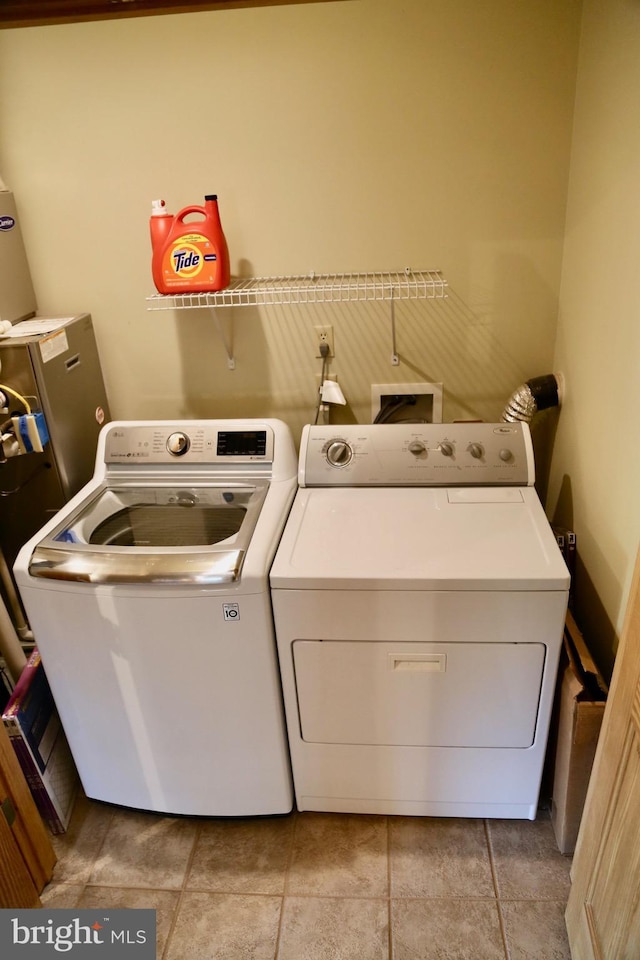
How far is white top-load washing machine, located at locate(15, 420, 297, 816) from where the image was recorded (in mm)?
1482

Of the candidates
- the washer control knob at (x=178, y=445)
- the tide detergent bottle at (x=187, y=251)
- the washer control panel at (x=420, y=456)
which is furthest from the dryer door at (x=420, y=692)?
→ the tide detergent bottle at (x=187, y=251)

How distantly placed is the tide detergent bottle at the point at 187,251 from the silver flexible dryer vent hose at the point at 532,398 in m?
0.96

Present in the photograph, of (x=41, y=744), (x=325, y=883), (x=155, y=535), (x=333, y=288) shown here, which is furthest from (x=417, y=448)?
(x=41, y=744)

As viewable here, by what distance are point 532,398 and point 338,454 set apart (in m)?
0.63

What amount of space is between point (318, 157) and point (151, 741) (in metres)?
1.70

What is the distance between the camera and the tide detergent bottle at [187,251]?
1815 millimetres

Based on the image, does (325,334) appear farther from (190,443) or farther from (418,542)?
(418,542)

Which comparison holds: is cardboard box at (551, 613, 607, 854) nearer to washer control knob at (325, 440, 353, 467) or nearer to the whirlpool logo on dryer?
washer control knob at (325, 440, 353, 467)

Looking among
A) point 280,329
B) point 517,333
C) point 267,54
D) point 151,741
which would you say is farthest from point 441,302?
Answer: point 151,741

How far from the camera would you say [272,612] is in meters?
1.50

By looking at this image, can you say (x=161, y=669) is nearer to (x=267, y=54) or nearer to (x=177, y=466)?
Result: (x=177, y=466)

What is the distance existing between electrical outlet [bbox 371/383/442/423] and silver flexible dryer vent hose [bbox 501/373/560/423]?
0.26 metres

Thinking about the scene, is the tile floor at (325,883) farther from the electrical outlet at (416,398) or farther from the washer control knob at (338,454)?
the electrical outlet at (416,398)

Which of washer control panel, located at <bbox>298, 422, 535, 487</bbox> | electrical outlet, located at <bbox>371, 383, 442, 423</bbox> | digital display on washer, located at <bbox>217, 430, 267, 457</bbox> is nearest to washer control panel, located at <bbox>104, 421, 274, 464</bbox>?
digital display on washer, located at <bbox>217, 430, 267, 457</bbox>
